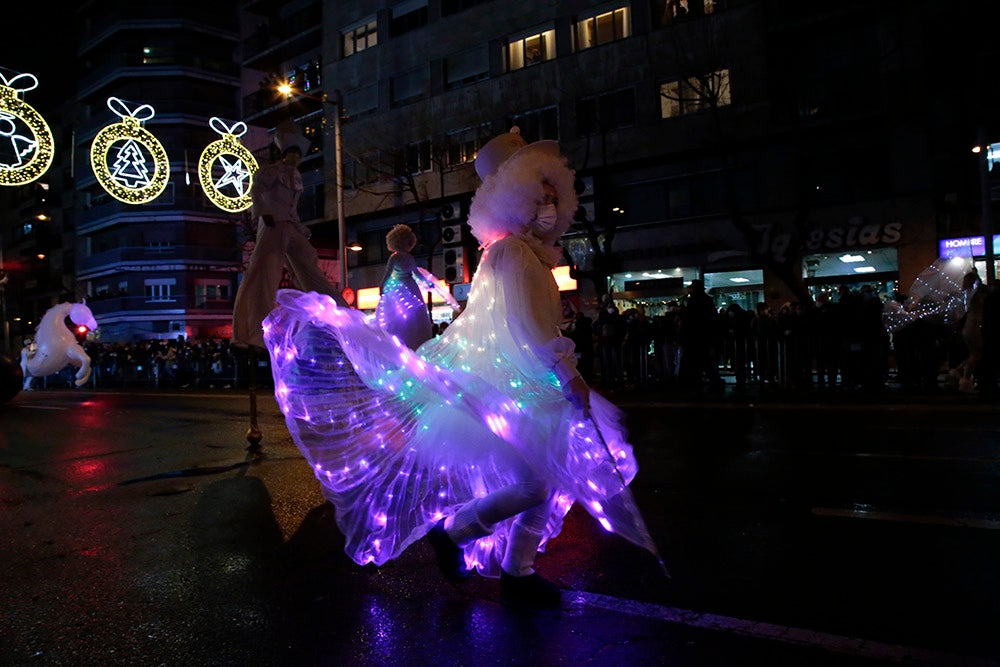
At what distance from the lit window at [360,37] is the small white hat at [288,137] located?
3019cm

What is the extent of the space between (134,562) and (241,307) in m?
3.47

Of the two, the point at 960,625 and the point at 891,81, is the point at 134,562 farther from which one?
the point at 891,81

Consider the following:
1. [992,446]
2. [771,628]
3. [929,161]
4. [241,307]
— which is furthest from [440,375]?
[929,161]

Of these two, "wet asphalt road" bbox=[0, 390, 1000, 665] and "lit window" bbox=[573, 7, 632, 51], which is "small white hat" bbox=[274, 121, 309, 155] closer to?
"wet asphalt road" bbox=[0, 390, 1000, 665]

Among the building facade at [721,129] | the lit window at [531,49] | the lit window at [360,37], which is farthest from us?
the lit window at [360,37]

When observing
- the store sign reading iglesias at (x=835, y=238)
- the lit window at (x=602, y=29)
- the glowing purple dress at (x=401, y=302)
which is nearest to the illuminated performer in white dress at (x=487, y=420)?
the glowing purple dress at (x=401, y=302)

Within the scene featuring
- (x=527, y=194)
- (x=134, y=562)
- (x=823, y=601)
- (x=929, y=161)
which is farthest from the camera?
(x=929, y=161)

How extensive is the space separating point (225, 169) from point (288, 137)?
347 inches

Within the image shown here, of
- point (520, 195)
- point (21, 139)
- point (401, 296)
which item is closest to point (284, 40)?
point (21, 139)

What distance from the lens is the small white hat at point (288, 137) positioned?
7.75 meters

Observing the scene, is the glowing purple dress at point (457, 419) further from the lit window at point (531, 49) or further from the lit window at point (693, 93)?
the lit window at point (531, 49)

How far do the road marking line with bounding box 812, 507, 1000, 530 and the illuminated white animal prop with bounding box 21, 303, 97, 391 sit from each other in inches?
783

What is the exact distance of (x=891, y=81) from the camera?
76.8ft

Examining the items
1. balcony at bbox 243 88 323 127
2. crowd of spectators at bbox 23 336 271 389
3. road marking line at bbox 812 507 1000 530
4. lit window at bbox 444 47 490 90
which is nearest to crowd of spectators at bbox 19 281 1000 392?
crowd of spectators at bbox 23 336 271 389
